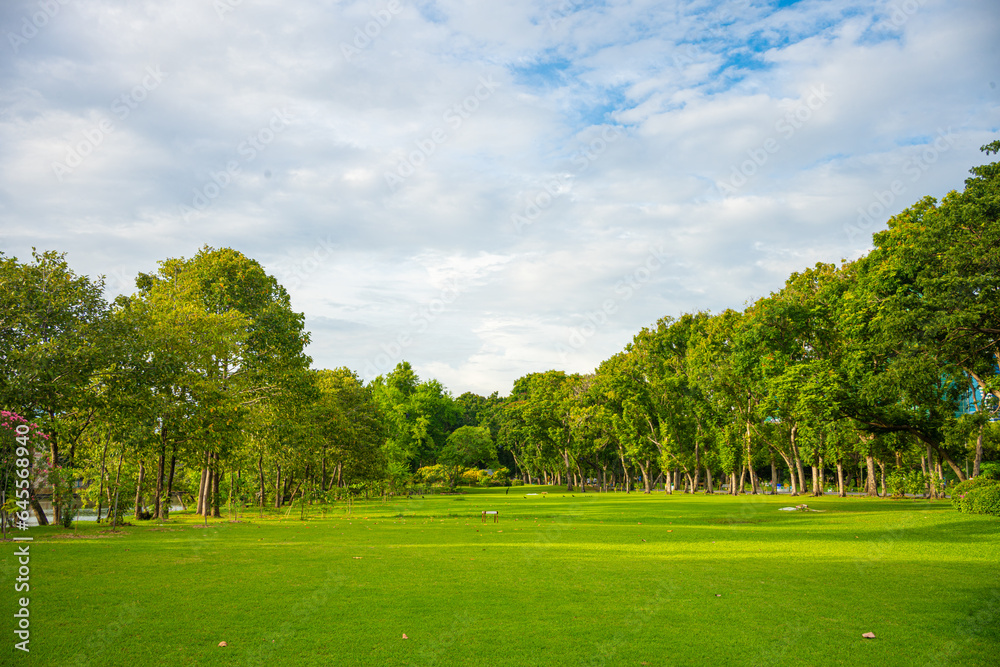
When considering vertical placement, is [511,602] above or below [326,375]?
below

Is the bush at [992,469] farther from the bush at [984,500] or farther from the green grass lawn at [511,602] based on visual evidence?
the green grass lawn at [511,602]

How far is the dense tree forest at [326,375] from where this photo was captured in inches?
847

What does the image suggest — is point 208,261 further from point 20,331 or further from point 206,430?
point 20,331

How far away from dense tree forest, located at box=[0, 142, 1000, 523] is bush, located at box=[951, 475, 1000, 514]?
255cm

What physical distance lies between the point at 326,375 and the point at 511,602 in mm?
43580

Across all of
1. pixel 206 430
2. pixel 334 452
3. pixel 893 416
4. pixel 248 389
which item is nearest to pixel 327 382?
pixel 334 452

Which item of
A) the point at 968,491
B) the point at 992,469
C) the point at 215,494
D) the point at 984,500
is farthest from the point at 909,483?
the point at 215,494

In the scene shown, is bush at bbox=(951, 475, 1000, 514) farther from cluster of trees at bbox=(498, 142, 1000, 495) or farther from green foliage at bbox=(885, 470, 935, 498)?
green foliage at bbox=(885, 470, 935, 498)

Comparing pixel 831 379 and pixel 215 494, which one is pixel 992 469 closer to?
pixel 831 379

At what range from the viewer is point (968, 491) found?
2678 centimetres

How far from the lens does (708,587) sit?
11.2 metres

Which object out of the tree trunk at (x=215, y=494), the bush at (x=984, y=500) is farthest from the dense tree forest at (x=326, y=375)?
the bush at (x=984, y=500)

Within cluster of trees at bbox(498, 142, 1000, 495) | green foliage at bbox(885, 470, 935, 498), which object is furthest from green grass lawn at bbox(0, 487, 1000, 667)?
green foliage at bbox(885, 470, 935, 498)

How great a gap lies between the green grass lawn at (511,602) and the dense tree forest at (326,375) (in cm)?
627
